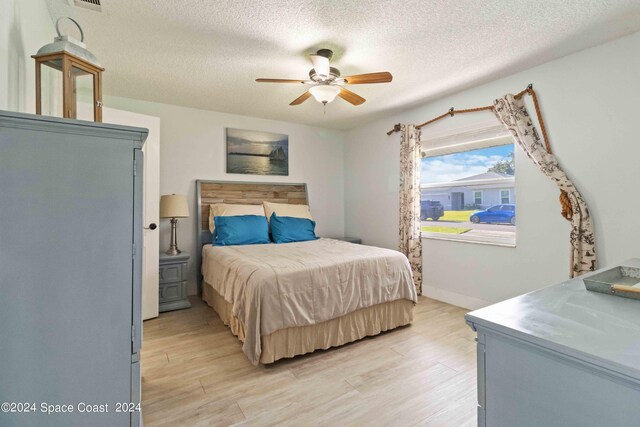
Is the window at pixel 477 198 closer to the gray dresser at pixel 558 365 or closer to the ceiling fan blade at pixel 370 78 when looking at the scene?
the ceiling fan blade at pixel 370 78

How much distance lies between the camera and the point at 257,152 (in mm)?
4332

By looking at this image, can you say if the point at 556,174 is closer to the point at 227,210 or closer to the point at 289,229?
the point at 289,229

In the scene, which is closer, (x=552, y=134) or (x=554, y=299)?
(x=554, y=299)

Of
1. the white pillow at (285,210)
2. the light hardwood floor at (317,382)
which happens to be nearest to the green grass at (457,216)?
the light hardwood floor at (317,382)

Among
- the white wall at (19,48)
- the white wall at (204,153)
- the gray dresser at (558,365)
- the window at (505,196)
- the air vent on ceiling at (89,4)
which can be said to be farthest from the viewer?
the white wall at (204,153)

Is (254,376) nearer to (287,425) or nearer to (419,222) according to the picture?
(287,425)

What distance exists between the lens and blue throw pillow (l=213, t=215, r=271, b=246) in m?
3.53

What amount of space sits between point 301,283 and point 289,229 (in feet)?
5.41

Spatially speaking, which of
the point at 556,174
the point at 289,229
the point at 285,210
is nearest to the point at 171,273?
the point at 289,229

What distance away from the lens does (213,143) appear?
404 centimetres

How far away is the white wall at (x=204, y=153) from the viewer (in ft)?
12.2

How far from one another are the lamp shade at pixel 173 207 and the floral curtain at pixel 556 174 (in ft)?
11.4

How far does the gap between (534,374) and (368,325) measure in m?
1.96

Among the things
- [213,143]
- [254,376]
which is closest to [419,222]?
[254,376]
